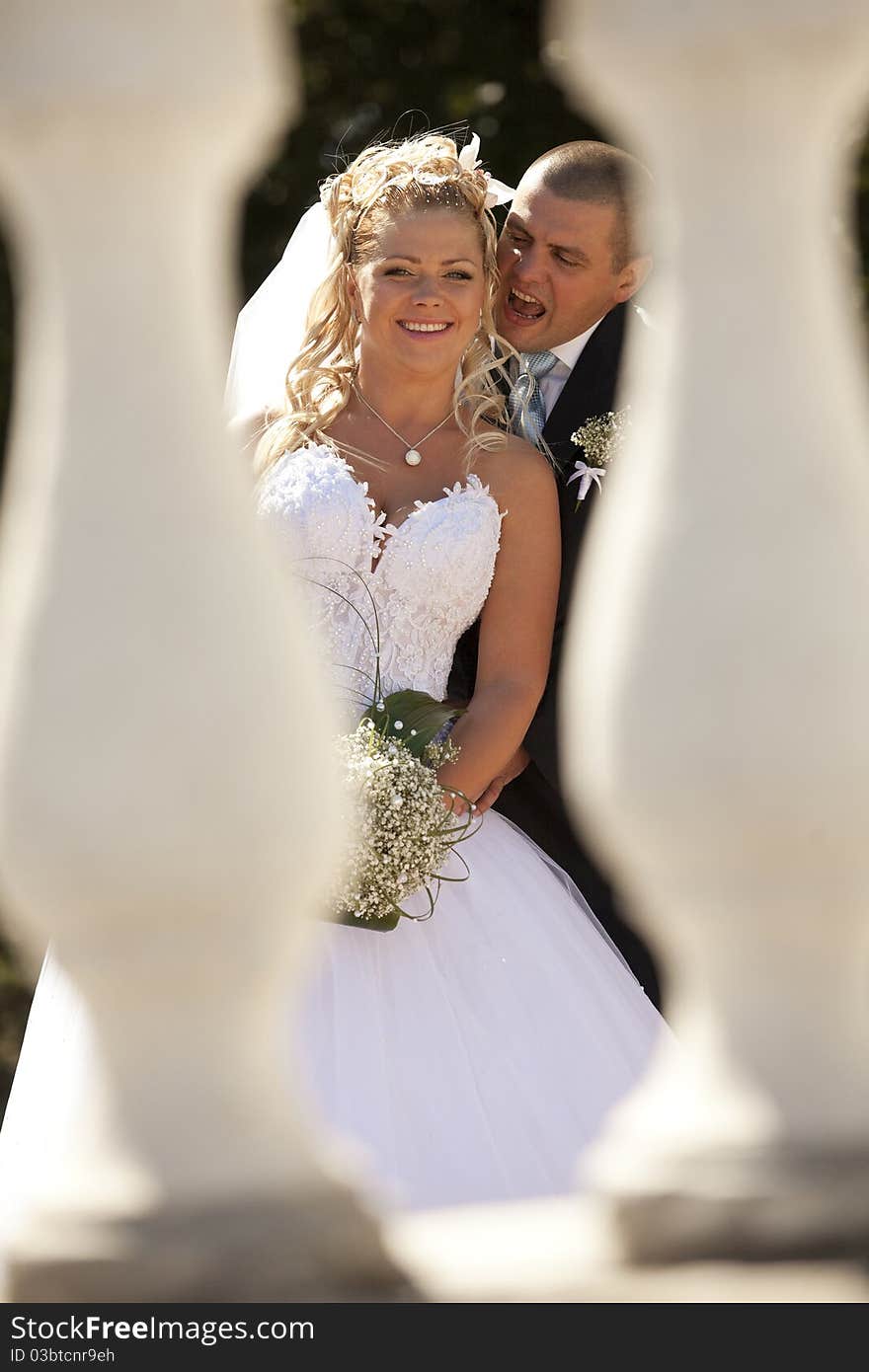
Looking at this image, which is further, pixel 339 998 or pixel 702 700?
pixel 339 998

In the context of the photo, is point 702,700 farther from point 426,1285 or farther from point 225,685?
point 426,1285

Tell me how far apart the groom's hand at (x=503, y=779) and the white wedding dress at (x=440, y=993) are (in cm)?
13

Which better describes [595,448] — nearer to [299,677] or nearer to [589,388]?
[589,388]

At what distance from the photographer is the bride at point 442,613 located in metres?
4.04

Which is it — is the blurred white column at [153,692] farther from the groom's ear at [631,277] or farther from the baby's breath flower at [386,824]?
the groom's ear at [631,277]

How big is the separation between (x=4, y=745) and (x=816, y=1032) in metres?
0.82

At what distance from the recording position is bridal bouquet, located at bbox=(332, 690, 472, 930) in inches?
145

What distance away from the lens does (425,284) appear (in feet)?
14.3

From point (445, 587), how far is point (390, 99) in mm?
6541

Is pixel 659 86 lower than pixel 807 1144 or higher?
higher

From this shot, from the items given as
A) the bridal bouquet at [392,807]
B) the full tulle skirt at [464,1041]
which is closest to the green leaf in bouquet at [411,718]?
the bridal bouquet at [392,807]

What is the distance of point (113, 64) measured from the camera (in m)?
1.55

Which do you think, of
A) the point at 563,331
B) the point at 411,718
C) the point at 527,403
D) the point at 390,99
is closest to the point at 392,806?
the point at 411,718
